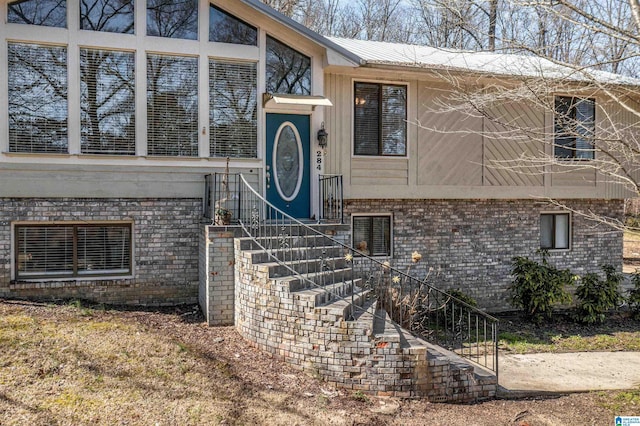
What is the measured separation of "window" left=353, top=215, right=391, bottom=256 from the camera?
980 cm

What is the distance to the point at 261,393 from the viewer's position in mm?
5438

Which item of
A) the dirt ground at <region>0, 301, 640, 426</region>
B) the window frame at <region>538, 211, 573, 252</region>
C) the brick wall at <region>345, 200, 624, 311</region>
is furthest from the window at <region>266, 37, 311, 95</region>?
the window frame at <region>538, 211, 573, 252</region>

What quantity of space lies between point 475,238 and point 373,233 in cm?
232

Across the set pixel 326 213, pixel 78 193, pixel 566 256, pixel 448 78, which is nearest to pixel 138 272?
pixel 78 193

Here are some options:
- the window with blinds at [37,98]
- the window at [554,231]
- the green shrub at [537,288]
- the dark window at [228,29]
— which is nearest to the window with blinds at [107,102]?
the window with blinds at [37,98]

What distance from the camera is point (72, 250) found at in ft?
26.3

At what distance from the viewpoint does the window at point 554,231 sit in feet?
36.4

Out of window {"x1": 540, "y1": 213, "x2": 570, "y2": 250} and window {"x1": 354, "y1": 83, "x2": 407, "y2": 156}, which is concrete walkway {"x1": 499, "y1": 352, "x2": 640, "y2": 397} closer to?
window {"x1": 540, "y1": 213, "x2": 570, "y2": 250}

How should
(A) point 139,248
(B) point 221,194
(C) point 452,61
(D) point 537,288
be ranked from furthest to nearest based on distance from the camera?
(C) point 452,61 → (D) point 537,288 → (B) point 221,194 → (A) point 139,248

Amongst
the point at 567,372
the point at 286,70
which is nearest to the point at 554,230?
the point at 567,372

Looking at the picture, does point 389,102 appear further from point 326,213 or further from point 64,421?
point 64,421

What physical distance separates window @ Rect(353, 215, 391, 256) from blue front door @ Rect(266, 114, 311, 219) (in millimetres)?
1226

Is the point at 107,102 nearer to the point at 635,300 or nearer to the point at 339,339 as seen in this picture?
the point at 339,339

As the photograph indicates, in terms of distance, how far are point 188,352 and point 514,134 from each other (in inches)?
308
